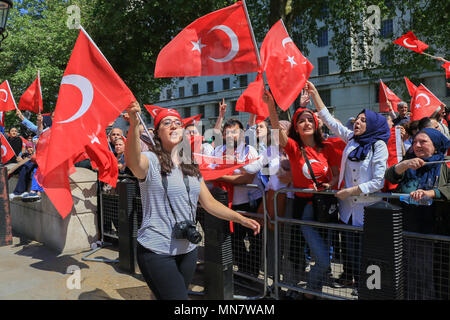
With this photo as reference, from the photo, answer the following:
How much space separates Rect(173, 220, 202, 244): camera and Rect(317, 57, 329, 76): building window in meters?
39.6

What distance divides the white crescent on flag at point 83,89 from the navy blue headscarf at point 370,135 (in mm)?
2576

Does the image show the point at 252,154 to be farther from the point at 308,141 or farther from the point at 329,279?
the point at 329,279

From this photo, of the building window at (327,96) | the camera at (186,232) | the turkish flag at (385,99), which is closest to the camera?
the camera at (186,232)

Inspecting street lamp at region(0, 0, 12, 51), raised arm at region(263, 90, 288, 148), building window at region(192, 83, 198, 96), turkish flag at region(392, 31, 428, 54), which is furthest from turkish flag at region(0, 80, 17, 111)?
building window at region(192, 83, 198, 96)

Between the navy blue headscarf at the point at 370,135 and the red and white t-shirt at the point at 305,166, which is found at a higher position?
the navy blue headscarf at the point at 370,135

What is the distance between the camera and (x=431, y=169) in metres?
3.85

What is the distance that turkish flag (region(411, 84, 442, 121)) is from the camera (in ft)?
23.6

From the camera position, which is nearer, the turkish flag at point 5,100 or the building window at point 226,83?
the turkish flag at point 5,100

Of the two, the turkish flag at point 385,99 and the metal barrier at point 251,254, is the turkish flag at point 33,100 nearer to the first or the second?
the metal barrier at point 251,254

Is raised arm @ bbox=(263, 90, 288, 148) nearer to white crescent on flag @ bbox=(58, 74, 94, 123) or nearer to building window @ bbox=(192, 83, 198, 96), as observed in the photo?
white crescent on flag @ bbox=(58, 74, 94, 123)

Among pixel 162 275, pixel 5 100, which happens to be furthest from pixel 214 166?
pixel 5 100

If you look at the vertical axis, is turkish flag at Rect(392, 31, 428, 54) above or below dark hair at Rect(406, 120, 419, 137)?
above

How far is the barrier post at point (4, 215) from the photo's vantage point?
7.29m

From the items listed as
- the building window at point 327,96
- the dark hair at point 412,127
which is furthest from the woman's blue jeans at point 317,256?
the building window at point 327,96
